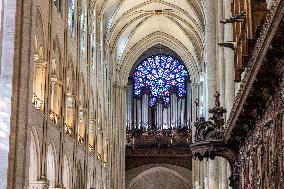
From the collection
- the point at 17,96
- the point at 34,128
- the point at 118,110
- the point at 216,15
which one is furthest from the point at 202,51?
the point at 17,96

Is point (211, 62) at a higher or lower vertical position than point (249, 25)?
higher

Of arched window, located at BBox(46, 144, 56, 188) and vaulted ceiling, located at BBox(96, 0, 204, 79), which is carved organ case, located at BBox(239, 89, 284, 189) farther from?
vaulted ceiling, located at BBox(96, 0, 204, 79)

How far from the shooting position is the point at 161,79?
43.7 m

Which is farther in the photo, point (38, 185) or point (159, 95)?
point (159, 95)

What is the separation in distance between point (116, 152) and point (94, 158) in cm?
736

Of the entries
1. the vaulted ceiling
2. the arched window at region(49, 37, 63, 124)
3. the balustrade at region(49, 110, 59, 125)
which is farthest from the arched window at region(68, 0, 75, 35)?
the vaulted ceiling

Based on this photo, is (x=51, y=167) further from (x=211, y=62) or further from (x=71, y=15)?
(x=71, y=15)

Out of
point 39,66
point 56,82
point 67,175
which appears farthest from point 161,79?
point 39,66

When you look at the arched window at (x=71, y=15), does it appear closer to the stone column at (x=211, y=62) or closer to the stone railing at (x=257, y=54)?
the stone column at (x=211, y=62)

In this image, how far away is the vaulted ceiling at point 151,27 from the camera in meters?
35.2

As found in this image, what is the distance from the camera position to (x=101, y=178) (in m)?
34.0

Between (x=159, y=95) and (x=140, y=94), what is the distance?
4.10ft

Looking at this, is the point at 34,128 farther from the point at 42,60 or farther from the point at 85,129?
the point at 85,129

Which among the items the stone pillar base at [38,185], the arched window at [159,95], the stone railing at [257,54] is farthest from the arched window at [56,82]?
the arched window at [159,95]
